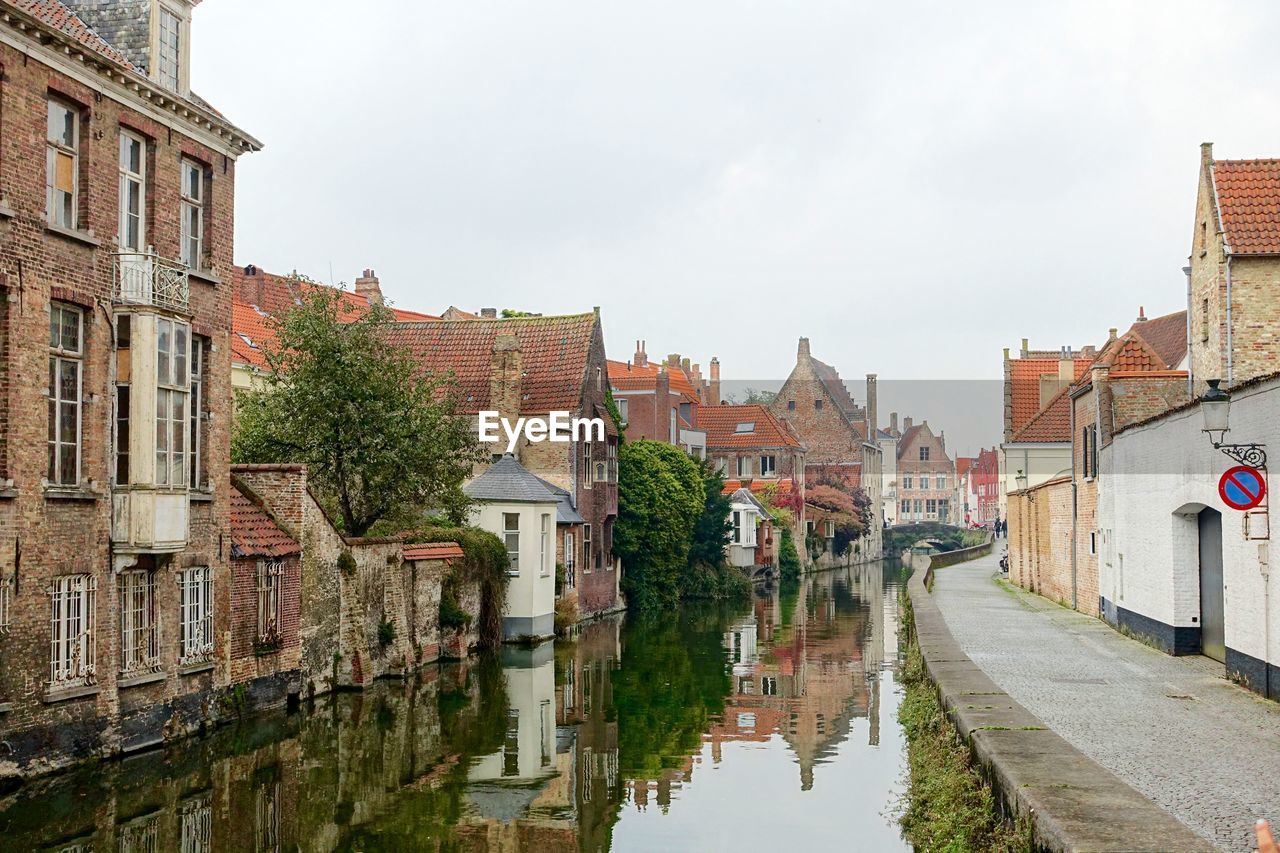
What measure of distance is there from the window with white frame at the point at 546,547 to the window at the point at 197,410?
14866 mm

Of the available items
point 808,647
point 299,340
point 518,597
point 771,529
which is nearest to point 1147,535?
point 808,647

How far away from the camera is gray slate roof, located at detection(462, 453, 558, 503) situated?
1266 inches

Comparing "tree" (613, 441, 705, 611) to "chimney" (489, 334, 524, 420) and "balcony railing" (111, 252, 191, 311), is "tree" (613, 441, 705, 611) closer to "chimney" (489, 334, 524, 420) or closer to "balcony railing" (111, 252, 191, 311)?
"chimney" (489, 334, 524, 420)

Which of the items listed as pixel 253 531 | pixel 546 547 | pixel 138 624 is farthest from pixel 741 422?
pixel 138 624

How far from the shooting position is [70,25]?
1650 cm

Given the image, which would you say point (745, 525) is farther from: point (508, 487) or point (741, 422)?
point (508, 487)

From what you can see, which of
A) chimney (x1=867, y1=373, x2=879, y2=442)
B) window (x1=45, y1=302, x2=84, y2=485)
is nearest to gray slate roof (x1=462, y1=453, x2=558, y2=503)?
window (x1=45, y1=302, x2=84, y2=485)

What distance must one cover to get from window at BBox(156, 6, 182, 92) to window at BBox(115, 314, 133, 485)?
12.3 feet

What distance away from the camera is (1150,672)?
19500mm

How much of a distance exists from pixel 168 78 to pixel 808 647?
2047 centimetres

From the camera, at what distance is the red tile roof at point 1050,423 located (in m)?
48.8

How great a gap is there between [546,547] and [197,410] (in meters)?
15.6

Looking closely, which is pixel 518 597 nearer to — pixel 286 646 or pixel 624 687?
pixel 624 687

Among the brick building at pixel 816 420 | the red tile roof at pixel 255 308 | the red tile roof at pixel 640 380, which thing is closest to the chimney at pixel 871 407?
the brick building at pixel 816 420
